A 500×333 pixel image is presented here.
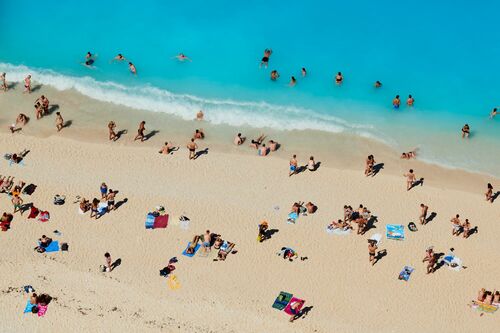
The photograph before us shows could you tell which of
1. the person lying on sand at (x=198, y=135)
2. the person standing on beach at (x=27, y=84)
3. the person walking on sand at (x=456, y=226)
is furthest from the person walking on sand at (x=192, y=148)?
the person walking on sand at (x=456, y=226)

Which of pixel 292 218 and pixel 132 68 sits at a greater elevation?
pixel 132 68

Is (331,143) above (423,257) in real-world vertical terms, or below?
above

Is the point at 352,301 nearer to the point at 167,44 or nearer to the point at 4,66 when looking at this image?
the point at 167,44

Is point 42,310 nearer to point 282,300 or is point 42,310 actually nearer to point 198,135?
point 282,300

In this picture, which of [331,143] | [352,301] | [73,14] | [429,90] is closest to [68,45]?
[73,14]

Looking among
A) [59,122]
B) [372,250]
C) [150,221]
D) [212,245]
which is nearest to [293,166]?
[212,245]
